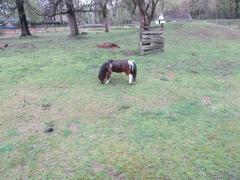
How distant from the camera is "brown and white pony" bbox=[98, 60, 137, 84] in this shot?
6.52 m

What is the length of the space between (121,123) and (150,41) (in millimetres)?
6714

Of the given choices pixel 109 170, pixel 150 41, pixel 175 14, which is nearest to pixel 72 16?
pixel 150 41

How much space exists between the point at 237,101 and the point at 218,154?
7.43 ft

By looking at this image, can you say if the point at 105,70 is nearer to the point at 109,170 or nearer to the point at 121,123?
the point at 121,123

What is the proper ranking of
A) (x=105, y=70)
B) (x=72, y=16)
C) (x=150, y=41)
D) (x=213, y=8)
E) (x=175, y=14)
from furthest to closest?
1. (x=175, y=14)
2. (x=213, y=8)
3. (x=72, y=16)
4. (x=150, y=41)
5. (x=105, y=70)

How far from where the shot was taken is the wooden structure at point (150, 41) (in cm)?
1048

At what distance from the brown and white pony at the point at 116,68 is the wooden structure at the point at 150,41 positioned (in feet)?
13.4

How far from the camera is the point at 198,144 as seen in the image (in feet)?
12.6

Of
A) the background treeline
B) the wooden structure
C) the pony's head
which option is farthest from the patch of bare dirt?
the background treeline

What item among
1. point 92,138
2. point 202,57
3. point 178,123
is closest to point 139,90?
point 178,123

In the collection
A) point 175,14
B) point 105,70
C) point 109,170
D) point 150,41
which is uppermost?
point 175,14

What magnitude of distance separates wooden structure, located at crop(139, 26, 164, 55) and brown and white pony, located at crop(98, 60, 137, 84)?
4086mm

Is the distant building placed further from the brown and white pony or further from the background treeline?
the brown and white pony

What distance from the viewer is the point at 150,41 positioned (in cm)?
1068
